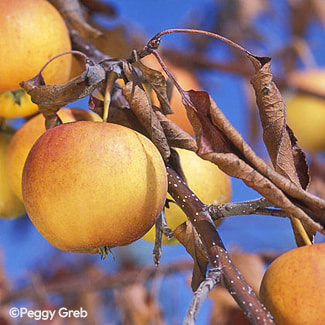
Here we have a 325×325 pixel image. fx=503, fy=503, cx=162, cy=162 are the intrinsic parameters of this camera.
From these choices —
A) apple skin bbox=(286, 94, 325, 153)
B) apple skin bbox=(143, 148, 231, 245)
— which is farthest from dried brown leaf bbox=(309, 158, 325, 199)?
apple skin bbox=(143, 148, 231, 245)

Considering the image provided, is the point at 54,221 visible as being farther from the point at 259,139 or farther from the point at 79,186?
the point at 259,139

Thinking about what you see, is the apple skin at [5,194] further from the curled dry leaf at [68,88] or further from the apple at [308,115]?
the apple at [308,115]

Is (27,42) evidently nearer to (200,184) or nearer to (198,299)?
(200,184)

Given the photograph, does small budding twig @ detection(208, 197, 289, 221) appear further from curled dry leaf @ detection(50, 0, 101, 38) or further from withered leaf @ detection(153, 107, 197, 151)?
curled dry leaf @ detection(50, 0, 101, 38)

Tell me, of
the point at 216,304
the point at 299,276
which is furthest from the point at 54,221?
the point at 216,304

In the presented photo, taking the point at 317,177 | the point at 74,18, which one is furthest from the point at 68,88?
the point at 317,177

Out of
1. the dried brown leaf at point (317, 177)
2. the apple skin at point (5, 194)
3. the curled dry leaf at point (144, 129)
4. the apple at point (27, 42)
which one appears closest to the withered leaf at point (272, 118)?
the curled dry leaf at point (144, 129)
